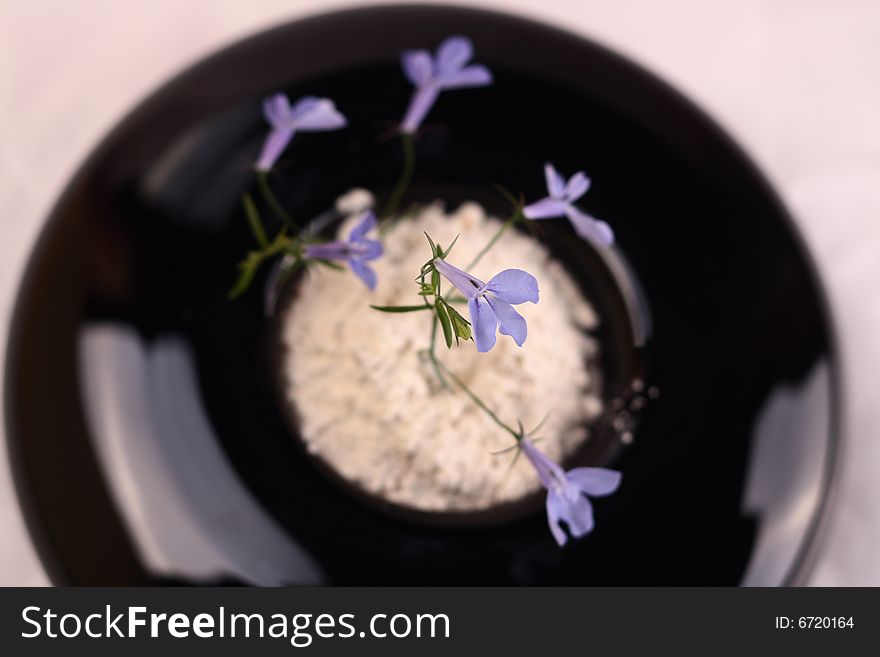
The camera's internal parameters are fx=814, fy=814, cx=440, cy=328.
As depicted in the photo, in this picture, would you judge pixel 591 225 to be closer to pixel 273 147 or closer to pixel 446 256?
pixel 446 256

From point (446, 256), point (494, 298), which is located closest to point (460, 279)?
point (494, 298)

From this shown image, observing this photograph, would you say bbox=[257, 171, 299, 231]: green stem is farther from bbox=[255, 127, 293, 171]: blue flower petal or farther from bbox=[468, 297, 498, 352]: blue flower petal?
bbox=[468, 297, 498, 352]: blue flower petal

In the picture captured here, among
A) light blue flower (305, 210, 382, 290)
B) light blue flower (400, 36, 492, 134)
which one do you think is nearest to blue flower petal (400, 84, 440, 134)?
light blue flower (400, 36, 492, 134)

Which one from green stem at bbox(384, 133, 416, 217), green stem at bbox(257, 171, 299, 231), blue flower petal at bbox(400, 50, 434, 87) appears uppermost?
blue flower petal at bbox(400, 50, 434, 87)

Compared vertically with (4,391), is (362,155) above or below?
above

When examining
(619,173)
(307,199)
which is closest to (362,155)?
(307,199)
